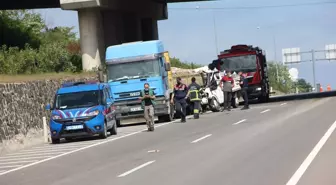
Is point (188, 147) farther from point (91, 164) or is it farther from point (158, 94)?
point (158, 94)

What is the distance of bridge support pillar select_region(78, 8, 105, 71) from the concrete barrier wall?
13314 mm

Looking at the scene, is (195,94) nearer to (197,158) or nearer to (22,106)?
(22,106)

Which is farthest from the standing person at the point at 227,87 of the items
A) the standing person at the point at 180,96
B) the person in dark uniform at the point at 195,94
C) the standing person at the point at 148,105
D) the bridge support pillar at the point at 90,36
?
the bridge support pillar at the point at 90,36

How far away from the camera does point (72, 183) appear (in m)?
12.5

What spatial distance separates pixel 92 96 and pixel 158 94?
184 inches

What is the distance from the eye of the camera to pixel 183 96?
28594 millimetres

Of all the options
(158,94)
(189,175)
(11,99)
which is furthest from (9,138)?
(189,175)

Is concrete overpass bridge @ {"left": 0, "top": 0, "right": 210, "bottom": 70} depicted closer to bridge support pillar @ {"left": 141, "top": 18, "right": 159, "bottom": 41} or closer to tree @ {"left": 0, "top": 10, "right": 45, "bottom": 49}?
bridge support pillar @ {"left": 141, "top": 18, "right": 159, "bottom": 41}

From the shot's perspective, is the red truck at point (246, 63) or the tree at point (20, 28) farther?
the tree at point (20, 28)

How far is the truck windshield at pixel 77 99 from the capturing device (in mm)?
23969

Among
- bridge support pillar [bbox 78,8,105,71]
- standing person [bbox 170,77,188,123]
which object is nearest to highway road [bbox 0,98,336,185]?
standing person [bbox 170,77,188,123]

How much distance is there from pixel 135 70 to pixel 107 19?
763 inches

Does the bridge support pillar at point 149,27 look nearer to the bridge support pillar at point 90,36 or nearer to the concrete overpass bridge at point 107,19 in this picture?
the concrete overpass bridge at point 107,19

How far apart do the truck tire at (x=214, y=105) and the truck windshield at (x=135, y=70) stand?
6.40 m
